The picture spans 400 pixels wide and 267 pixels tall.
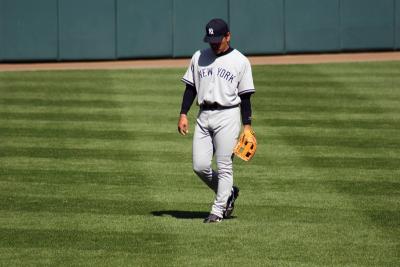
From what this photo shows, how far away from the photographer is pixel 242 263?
7613mm

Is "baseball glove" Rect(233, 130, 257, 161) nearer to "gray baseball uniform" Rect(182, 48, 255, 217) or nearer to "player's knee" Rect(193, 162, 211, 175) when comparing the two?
"gray baseball uniform" Rect(182, 48, 255, 217)

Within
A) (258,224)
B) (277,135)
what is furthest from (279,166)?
(258,224)

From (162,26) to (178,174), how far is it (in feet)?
30.2

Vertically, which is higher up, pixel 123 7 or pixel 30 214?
pixel 123 7

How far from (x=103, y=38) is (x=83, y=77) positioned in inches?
85.1

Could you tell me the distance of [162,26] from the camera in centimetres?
2027

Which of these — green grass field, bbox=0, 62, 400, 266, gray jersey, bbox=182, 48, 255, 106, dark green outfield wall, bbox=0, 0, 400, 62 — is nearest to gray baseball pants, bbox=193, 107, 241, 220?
gray jersey, bbox=182, 48, 255, 106

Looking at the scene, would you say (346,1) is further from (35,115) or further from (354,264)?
(354,264)

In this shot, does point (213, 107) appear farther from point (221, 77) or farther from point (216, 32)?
point (216, 32)

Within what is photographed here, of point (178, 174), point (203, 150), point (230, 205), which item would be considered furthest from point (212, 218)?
point (178, 174)

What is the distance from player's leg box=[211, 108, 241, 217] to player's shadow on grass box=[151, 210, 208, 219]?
397mm

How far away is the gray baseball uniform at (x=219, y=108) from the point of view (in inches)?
349

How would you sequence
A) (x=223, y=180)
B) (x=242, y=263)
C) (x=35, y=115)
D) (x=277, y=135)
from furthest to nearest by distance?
1. (x=35, y=115)
2. (x=277, y=135)
3. (x=223, y=180)
4. (x=242, y=263)

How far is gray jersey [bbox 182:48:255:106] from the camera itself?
29.0 feet
